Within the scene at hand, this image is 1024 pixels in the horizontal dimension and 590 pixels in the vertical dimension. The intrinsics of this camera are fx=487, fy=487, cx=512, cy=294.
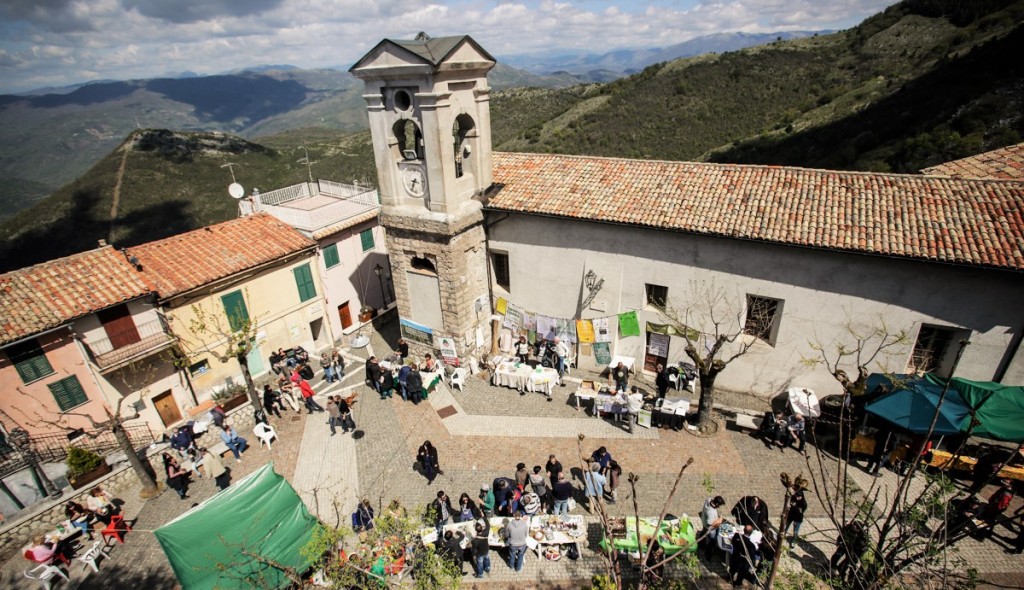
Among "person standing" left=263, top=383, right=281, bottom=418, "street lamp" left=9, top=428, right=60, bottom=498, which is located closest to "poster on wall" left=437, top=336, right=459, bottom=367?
"person standing" left=263, top=383, right=281, bottom=418

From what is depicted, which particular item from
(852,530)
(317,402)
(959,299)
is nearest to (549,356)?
(317,402)

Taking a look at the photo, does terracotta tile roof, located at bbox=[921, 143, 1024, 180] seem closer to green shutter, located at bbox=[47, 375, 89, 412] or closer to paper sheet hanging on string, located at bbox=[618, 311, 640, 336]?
paper sheet hanging on string, located at bbox=[618, 311, 640, 336]

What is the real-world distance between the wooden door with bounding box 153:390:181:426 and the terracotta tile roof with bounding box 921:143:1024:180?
28141 millimetres

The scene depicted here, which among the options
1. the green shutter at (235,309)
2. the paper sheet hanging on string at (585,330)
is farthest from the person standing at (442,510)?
the green shutter at (235,309)

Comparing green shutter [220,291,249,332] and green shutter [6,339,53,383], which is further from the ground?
green shutter [6,339,53,383]

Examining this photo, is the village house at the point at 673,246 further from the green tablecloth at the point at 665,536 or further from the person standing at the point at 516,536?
the person standing at the point at 516,536

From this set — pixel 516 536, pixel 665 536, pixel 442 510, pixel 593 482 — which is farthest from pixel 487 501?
pixel 665 536

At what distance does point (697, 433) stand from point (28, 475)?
1930cm

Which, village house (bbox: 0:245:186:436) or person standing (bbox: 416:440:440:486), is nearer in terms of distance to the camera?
person standing (bbox: 416:440:440:486)

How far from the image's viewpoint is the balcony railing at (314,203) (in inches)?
863

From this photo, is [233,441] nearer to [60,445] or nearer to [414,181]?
[60,445]

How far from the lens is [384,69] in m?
15.9

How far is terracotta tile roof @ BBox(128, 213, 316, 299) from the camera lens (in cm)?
1781

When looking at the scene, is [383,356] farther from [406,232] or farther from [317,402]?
[406,232]
